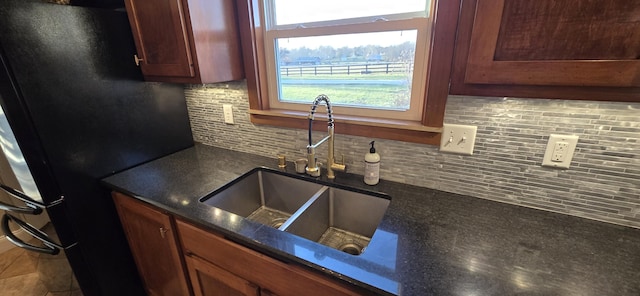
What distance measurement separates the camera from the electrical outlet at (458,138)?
37.2 inches

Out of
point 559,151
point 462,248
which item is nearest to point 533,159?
point 559,151

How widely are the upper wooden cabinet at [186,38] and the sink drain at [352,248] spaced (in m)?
0.97

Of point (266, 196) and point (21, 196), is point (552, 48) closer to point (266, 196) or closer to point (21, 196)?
point (266, 196)

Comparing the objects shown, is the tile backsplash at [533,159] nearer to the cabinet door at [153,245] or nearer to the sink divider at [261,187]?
the sink divider at [261,187]

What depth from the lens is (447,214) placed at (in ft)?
3.03

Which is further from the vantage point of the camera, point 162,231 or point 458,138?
point 162,231

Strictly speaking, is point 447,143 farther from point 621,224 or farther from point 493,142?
point 621,224

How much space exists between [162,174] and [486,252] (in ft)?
4.58

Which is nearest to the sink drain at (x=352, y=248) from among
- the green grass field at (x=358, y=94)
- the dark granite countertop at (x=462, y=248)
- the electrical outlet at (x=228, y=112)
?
the dark granite countertop at (x=462, y=248)

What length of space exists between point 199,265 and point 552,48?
1.32 metres

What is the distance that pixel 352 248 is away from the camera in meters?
1.12

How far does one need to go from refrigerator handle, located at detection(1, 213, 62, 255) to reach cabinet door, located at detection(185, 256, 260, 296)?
2.28 ft

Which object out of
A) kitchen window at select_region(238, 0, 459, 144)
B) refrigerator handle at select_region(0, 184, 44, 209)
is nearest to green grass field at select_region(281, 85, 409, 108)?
kitchen window at select_region(238, 0, 459, 144)

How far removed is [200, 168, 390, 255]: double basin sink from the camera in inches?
42.2
